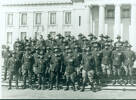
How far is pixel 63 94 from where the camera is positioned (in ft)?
58.3

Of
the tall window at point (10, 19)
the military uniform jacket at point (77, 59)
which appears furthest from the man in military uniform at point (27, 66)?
the tall window at point (10, 19)

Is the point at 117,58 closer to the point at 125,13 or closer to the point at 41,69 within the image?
the point at 41,69

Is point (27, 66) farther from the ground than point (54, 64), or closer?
closer

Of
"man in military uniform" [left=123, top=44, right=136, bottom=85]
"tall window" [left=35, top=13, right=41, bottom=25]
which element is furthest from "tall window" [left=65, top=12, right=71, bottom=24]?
"man in military uniform" [left=123, top=44, right=136, bottom=85]

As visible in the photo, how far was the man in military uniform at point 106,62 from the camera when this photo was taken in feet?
65.3

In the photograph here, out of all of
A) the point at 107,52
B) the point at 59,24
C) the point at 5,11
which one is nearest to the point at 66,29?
the point at 59,24

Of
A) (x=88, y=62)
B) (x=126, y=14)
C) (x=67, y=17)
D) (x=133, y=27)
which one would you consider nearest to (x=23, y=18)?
(x=67, y=17)

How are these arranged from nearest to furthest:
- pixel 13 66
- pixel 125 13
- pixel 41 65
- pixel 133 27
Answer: pixel 41 65, pixel 13 66, pixel 133 27, pixel 125 13

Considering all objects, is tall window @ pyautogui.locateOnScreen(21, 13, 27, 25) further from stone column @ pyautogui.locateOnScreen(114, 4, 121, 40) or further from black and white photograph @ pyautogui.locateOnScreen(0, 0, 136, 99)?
black and white photograph @ pyautogui.locateOnScreen(0, 0, 136, 99)

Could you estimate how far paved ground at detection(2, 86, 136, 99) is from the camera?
16.9 metres

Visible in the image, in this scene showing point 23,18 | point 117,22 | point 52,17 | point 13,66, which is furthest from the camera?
point 23,18

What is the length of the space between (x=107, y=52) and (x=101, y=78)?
1.48 meters

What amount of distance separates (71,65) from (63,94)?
5.88ft

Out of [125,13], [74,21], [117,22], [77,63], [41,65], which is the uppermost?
[125,13]
